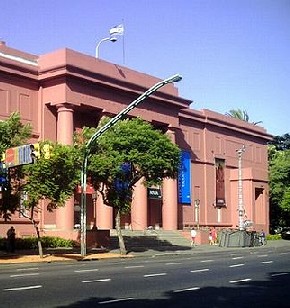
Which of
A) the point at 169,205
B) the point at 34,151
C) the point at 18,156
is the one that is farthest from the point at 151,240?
the point at 34,151

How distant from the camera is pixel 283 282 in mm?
17469

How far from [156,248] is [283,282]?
2466 cm

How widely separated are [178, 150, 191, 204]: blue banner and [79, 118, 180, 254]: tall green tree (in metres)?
19.3

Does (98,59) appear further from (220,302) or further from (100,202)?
(220,302)

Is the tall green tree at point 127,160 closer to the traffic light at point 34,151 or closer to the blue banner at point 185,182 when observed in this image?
the traffic light at point 34,151

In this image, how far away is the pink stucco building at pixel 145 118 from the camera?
41250mm

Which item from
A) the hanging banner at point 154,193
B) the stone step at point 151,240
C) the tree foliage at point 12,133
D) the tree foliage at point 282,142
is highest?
the tree foliage at point 282,142

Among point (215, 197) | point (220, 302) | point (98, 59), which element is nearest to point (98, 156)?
point (98, 59)

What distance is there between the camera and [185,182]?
55031mm

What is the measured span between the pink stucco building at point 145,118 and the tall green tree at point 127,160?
7121 mm

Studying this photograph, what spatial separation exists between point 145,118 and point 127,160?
595 inches

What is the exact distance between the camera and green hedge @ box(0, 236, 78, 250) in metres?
34.9

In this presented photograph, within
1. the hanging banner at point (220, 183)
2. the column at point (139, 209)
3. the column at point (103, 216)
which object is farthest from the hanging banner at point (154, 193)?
the hanging banner at point (220, 183)

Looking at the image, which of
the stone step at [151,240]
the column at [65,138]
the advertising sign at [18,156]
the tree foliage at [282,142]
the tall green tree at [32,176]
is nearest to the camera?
the advertising sign at [18,156]
